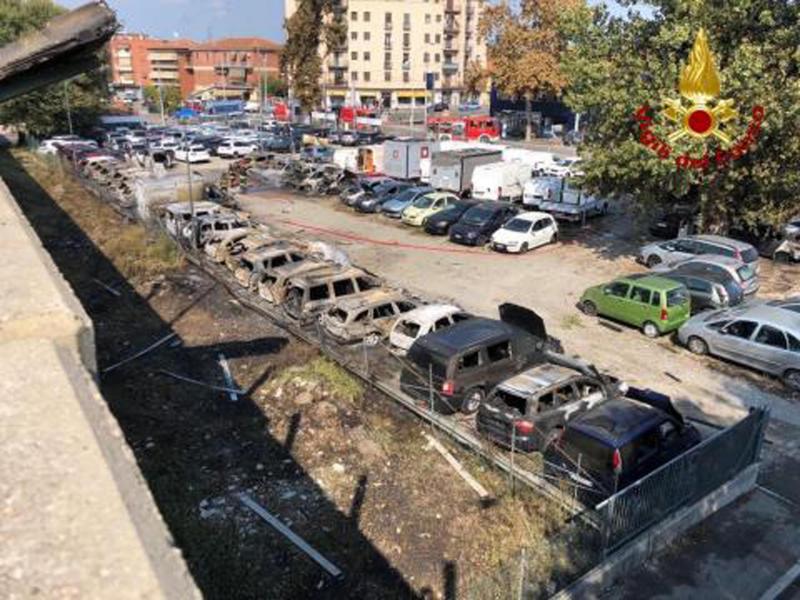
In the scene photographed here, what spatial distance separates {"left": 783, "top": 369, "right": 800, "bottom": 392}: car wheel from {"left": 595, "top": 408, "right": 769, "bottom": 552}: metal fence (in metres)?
4.38

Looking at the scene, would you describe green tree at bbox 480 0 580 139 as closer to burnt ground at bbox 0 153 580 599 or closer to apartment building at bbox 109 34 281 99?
burnt ground at bbox 0 153 580 599

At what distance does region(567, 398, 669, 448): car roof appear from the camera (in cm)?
1020

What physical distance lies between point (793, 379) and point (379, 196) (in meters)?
21.8

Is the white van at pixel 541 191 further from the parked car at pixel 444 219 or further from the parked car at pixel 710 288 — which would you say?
the parked car at pixel 710 288

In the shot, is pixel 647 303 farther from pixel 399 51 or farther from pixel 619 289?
pixel 399 51

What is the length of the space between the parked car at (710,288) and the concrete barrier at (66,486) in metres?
16.0

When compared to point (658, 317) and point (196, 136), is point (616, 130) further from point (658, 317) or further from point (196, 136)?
point (196, 136)

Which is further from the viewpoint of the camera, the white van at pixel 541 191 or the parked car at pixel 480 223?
the white van at pixel 541 191

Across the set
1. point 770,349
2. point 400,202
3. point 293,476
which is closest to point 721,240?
point 770,349

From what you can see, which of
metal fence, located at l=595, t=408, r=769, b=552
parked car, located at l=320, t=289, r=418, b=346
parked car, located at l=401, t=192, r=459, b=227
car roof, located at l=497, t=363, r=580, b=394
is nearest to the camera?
metal fence, located at l=595, t=408, r=769, b=552

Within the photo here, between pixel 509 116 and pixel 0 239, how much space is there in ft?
221

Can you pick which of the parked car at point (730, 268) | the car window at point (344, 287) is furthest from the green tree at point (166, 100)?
the parked car at point (730, 268)

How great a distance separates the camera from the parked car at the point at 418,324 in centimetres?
1465

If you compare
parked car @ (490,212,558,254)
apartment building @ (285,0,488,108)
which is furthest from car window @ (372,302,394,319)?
apartment building @ (285,0,488,108)
